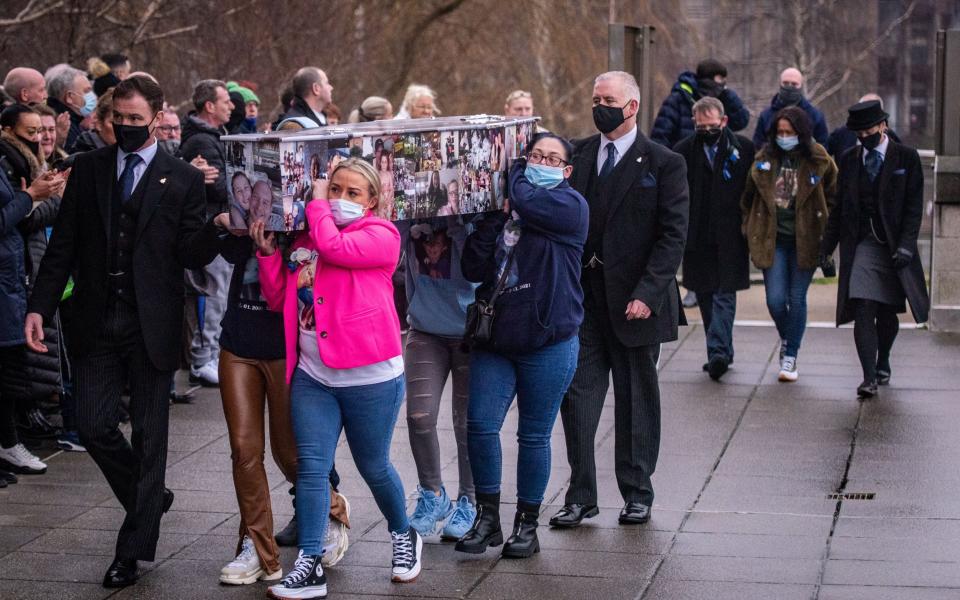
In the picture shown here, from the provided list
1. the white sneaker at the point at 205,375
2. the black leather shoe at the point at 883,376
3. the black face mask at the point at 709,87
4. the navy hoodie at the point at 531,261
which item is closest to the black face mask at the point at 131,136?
the navy hoodie at the point at 531,261

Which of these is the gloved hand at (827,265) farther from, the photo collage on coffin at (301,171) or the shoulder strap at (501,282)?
the photo collage on coffin at (301,171)

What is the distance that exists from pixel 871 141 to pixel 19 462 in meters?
5.60

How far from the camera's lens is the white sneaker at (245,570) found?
6109 mm

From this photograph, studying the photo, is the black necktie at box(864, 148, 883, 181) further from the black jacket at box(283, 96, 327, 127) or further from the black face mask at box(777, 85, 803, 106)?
the black jacket at box(283, 96, 327, 127)

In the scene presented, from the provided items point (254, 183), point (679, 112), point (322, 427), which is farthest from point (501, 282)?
point (679, 112)

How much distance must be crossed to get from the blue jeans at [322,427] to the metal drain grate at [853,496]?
2.59m

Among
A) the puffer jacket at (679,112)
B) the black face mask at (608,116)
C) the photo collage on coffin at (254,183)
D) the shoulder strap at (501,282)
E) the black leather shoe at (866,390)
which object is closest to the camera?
the photo collage on coffin at (254,183)

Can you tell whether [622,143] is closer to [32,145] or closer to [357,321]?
[357,321]

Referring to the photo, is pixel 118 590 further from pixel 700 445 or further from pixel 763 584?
pixel 700 445

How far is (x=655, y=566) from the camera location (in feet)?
20.9

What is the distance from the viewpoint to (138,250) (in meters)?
6.15

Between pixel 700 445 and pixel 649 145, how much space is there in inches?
91.0

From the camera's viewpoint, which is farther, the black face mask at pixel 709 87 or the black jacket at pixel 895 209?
the black face mask at pixel 709 87

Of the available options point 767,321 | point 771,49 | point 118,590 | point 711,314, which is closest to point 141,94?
point 118,590
